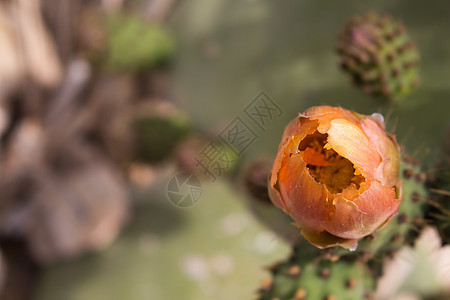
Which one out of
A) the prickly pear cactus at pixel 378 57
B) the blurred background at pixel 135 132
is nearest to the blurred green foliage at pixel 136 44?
the blurred background at pixel 135 132

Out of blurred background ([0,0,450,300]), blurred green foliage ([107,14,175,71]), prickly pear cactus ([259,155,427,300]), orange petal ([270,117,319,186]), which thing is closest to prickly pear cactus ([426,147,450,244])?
prickly pear cactus ([259,155,427,300])

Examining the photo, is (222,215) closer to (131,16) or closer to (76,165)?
(76,165)

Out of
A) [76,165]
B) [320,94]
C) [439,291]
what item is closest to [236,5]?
[320,94]

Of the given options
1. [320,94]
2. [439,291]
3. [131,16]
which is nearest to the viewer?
[320,94]

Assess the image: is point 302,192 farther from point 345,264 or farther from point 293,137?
point 345,264

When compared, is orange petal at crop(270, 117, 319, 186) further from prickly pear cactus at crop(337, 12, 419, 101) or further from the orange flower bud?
prickly pear cactus at crop(337, 12, 419, 101)

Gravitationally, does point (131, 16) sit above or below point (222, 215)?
above

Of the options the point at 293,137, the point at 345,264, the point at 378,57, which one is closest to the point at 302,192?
the point at 293,137
